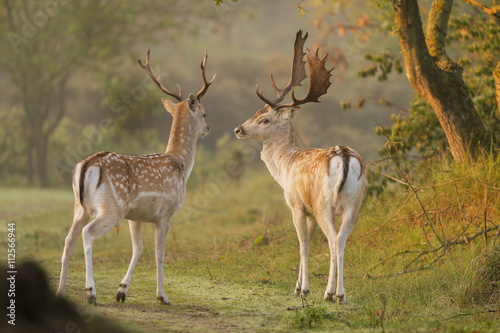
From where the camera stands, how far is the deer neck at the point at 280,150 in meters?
8.39

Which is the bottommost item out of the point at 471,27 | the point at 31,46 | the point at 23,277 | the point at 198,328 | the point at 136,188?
the point at 198,328

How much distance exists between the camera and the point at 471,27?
38.0 ft

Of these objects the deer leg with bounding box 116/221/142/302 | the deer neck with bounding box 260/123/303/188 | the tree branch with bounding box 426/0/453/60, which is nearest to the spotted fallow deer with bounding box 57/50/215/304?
the deer leg with bounding box 116/221/142/302

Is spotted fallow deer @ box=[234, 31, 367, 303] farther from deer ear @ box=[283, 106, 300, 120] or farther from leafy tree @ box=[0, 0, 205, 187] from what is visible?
leafy tree @ box=[0, 0, 205, 187]

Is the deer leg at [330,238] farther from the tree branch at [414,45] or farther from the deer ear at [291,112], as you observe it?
the tree branch at [414,45]

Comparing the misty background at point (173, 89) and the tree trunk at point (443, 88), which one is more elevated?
the misty background at point (173, 89)

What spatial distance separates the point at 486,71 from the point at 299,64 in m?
3.94

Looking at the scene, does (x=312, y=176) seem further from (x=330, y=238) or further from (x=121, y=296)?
(x=121, y=296)

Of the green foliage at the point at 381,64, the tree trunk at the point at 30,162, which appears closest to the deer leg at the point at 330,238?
the green foliage at the point at 381,64

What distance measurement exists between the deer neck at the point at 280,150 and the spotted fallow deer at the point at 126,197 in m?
1.15

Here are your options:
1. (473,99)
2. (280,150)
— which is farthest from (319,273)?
(473,99)

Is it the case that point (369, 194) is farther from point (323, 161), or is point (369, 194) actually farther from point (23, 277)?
point (23, 277)

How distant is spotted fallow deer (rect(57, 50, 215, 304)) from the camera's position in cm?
658

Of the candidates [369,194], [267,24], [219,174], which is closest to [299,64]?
[369,194]
